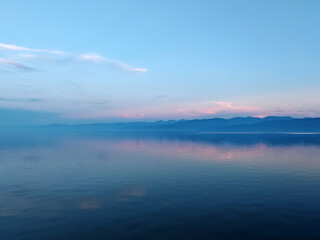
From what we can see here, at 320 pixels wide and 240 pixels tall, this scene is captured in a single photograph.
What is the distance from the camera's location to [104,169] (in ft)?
133

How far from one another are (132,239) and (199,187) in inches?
595

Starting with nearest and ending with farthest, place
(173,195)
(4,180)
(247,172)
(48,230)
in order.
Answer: (48,230), (173,195), (4,180), (247,172)

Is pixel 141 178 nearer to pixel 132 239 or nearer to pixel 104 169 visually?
pixel 104 169

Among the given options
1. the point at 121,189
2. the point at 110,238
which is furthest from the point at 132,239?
the point at 121,189

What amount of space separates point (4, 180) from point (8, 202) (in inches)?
507

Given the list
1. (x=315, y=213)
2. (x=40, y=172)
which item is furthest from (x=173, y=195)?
(x=40, y=172)

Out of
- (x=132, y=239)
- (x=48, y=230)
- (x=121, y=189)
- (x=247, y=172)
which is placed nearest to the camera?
(x=132, y=239)

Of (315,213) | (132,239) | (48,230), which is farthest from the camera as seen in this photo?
(315,213)

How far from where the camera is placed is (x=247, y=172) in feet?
122

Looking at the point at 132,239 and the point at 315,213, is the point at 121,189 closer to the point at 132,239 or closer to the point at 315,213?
the point at 132,239

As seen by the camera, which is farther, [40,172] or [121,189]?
[40,172]

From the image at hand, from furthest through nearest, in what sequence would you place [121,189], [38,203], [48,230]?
[121,189], [38,203], [48,230]

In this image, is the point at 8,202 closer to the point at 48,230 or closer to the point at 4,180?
the point at 48,230

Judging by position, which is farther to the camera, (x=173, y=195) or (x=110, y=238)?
(x=173, y=195)
